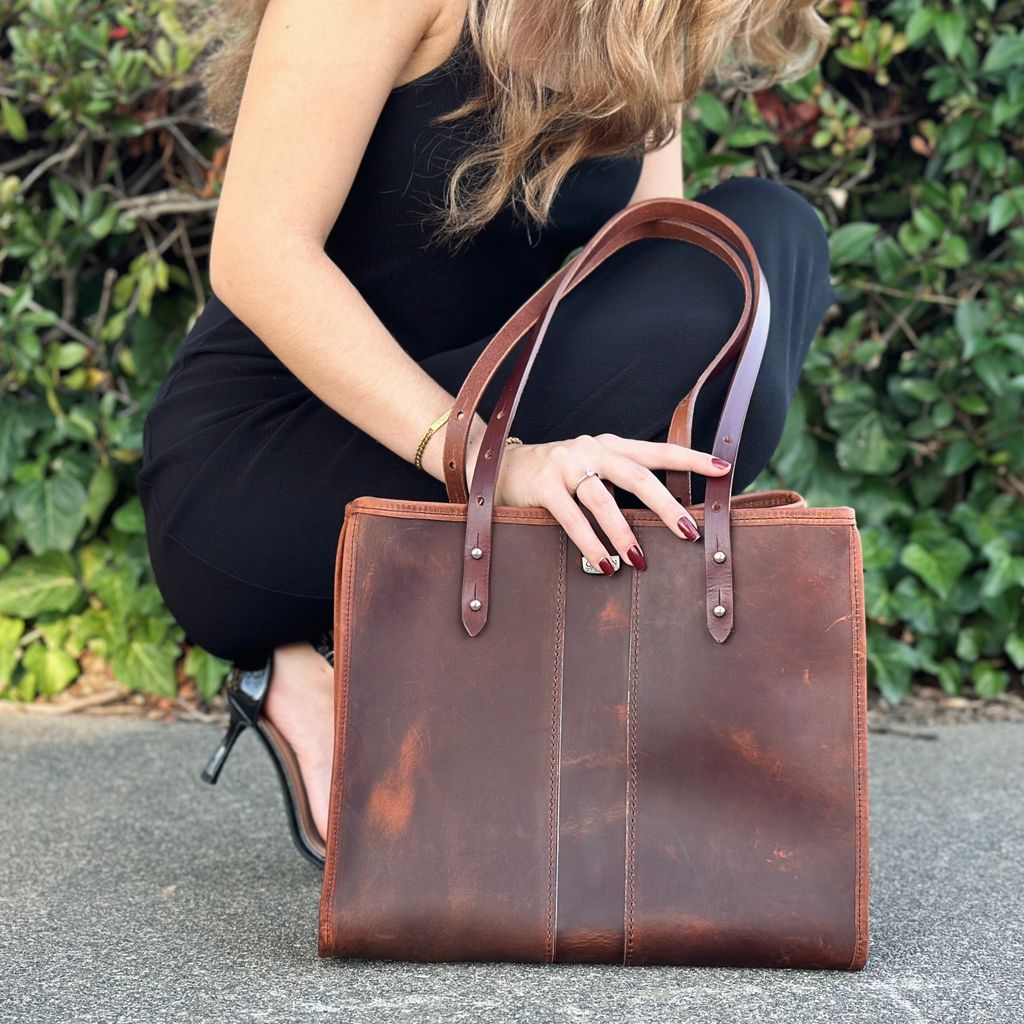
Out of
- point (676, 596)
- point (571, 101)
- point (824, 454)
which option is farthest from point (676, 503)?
point (824, 454)

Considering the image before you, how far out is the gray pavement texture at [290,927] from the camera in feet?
3.37

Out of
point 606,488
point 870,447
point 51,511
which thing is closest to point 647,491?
point 606,488

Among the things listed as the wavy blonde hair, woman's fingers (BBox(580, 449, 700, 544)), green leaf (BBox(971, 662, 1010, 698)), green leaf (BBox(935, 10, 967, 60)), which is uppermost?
green leaf (BBox(935, 10, 967, 60))

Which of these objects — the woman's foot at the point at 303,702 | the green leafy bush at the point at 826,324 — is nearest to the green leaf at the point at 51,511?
the green leafy bush at the point at 826,324

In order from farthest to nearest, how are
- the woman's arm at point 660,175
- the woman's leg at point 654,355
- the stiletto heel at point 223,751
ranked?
the woman's arm at point 660,175 < the stiletto heel at point 223,751 < the woman's leg at point 654,355

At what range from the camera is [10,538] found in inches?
97.3

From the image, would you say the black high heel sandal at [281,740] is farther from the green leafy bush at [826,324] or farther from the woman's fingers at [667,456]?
the green leafy bush at [826,324]

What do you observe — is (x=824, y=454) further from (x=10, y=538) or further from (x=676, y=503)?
(x=10, y=538)

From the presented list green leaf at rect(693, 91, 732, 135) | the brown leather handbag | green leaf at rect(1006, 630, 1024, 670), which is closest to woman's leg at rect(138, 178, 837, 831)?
the brown leather handbag

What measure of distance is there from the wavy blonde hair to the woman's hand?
0.36m

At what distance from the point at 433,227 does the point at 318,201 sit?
0.21m

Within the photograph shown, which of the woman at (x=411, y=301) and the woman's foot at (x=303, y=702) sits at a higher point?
the woman at (x=411, y=301)

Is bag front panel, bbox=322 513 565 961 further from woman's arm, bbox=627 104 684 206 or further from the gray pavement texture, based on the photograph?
woman's arm, bbox=627 104 684 206

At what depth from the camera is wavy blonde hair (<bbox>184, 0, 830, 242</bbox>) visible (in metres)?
1.30
